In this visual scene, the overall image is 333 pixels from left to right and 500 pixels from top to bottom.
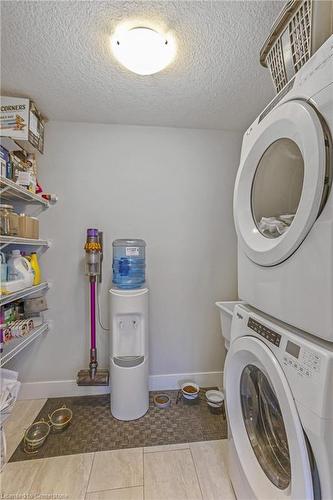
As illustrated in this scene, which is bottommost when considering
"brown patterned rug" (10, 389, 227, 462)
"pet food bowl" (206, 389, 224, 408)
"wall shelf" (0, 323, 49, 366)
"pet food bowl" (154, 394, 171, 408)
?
"brown patterned rug" (10, 389, 227, 462)

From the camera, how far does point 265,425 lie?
3.09 feet

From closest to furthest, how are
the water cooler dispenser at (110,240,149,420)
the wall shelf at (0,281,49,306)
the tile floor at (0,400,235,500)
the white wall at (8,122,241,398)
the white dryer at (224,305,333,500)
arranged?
the white dryer at (224,305,333,500), the tile floor at (0,400,235,500), the wall shelf at (0,281,49,306), the water cooler dispenser at (110,240,149,420), the white wall at (8,122,241,398)

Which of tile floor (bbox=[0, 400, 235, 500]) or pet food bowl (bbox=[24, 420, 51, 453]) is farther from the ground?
pet food bowl (bbox=[24, 420, 51, 453])

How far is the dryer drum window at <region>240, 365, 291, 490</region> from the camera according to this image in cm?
83

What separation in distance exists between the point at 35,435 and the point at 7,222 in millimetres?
1293

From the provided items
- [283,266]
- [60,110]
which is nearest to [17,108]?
[60,110]

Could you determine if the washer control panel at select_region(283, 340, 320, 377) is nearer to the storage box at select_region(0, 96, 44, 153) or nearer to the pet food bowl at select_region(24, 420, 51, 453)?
the pet food bowl at select_region(24, 420, 51, 453)

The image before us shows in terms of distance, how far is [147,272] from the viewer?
1.90 m

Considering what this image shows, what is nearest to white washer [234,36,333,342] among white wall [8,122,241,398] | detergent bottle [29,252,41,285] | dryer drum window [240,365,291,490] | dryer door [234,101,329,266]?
dryer door [234,101,329,266]

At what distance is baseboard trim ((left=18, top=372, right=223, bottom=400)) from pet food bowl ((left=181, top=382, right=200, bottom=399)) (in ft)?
0.32

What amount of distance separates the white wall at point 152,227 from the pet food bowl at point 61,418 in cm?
25

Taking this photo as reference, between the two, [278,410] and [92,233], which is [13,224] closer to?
[92,233]

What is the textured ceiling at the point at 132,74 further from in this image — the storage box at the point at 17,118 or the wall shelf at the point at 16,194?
the wall shelf at the point at 16,194

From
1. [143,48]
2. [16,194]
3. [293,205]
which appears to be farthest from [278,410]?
[16,194]
